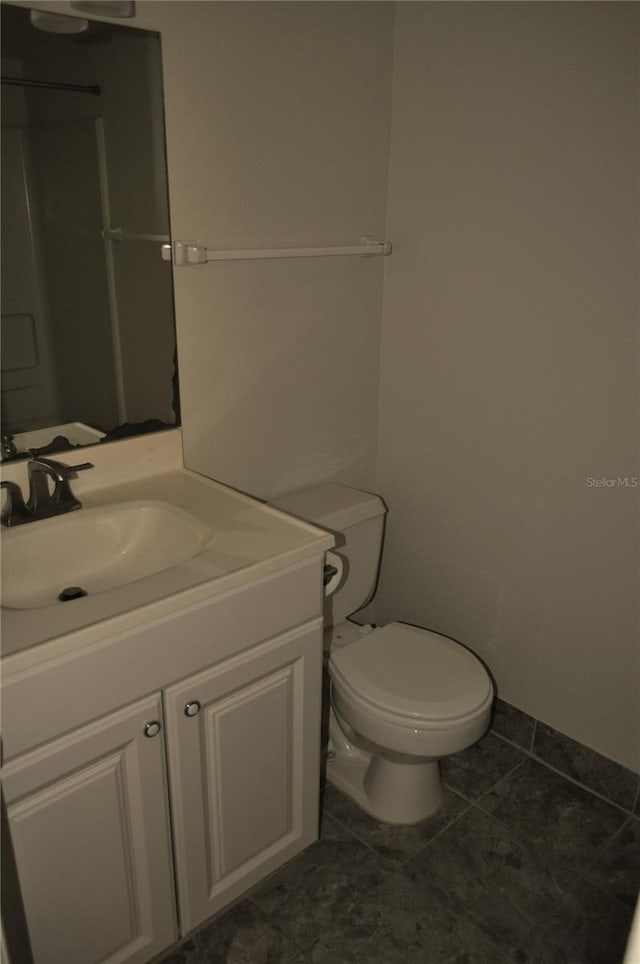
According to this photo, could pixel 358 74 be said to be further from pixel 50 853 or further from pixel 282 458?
pixel 50 853

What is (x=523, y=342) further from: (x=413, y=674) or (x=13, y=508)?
(x=13, y=508)

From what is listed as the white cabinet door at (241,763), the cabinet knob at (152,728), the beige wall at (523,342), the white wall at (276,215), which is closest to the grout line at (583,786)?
the beige wall at (523,342)

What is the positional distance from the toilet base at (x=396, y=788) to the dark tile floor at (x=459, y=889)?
0.10 ft

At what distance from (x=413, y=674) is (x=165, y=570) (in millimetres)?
805

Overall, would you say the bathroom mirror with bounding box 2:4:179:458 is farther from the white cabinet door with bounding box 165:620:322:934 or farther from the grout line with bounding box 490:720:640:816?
the grout line with bounding box 490:720:640:816

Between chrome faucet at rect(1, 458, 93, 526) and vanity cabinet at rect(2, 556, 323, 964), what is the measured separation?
1.40ft

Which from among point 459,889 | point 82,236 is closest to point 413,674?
point 459,889

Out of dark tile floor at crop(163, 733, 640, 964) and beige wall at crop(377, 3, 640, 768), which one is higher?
beige wall at crop(377, 3, 640, 768)

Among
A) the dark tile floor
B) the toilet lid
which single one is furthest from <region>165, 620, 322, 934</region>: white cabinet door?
the toilet lid

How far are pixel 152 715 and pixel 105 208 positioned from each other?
3.39ft

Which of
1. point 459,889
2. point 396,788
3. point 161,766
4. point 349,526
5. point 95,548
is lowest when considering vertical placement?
point 459,889

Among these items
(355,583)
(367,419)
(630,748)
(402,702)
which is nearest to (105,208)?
(367,419)

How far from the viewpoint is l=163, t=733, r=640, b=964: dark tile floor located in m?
1.60

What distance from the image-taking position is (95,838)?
4.18ft
